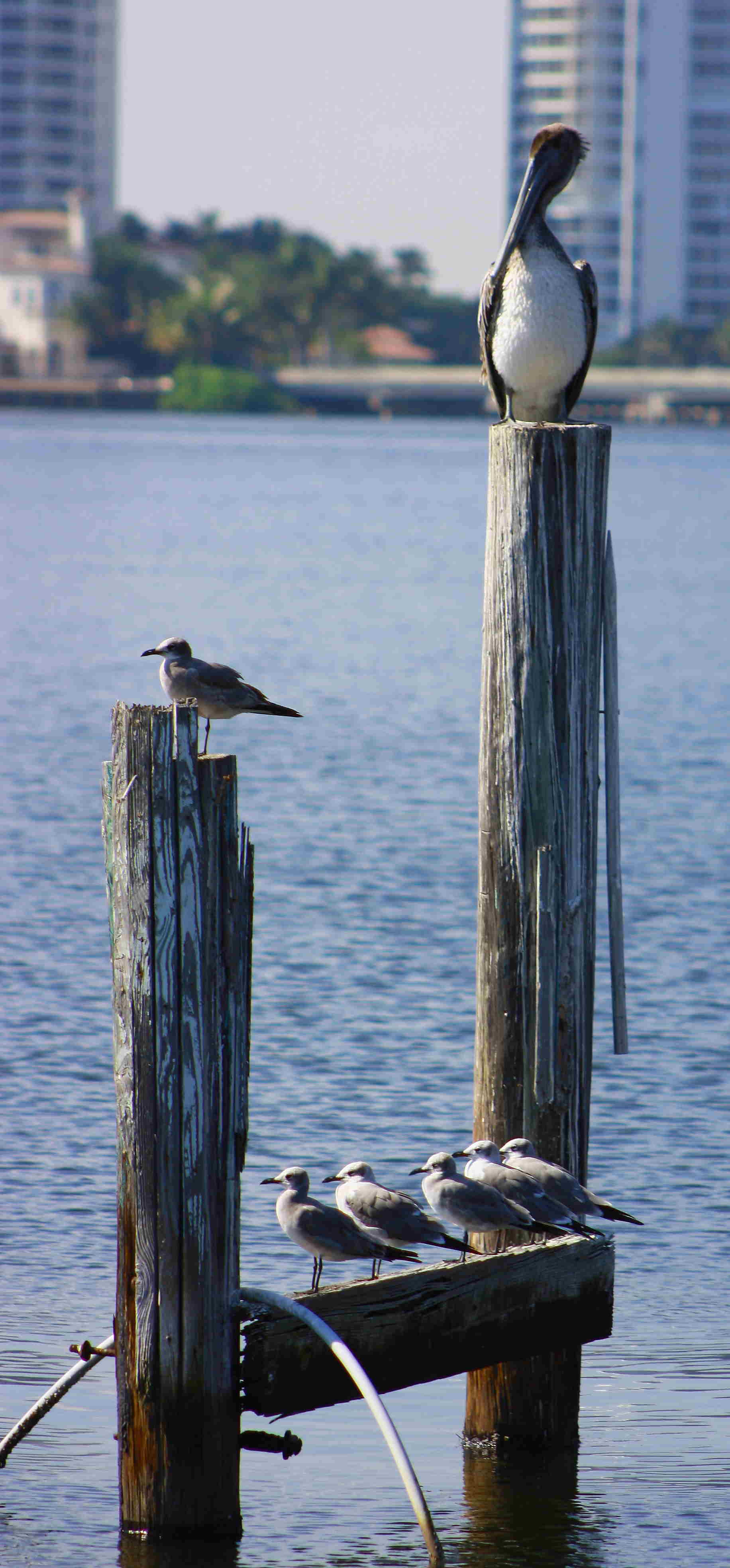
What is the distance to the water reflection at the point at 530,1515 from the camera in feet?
25.9

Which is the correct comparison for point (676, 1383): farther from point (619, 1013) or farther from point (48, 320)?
point (48, 320)

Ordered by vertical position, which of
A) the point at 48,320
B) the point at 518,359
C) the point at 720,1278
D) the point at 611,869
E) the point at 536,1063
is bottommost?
the point at 720,1278

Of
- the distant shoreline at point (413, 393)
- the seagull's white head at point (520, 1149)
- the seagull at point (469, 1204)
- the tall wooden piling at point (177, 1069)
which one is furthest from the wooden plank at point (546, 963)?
the distant shoreline at point (413, 393)

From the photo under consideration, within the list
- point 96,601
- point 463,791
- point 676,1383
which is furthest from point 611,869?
point 96,601

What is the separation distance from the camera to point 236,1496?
285 inches

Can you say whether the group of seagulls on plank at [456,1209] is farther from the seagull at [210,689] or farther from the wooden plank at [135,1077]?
the seagull at [210,689]

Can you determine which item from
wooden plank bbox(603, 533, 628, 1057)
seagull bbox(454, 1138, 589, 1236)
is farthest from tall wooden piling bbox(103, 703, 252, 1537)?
wooden plank bbox(603, 533, 628, 1057)

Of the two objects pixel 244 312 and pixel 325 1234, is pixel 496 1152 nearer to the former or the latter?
pixel 325 1234

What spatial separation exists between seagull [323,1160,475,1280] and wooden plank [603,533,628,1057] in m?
1.01

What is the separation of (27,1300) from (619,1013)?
3.27 metres

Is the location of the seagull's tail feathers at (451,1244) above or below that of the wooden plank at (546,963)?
below

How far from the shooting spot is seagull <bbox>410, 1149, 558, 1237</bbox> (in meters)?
7.46

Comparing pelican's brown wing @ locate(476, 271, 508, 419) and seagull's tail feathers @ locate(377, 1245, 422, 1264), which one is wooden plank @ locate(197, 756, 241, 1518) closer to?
seagull's tail feathers @ locate(377, 1245, 422, 1264)

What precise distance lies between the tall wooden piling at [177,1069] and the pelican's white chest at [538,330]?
2.18 m
